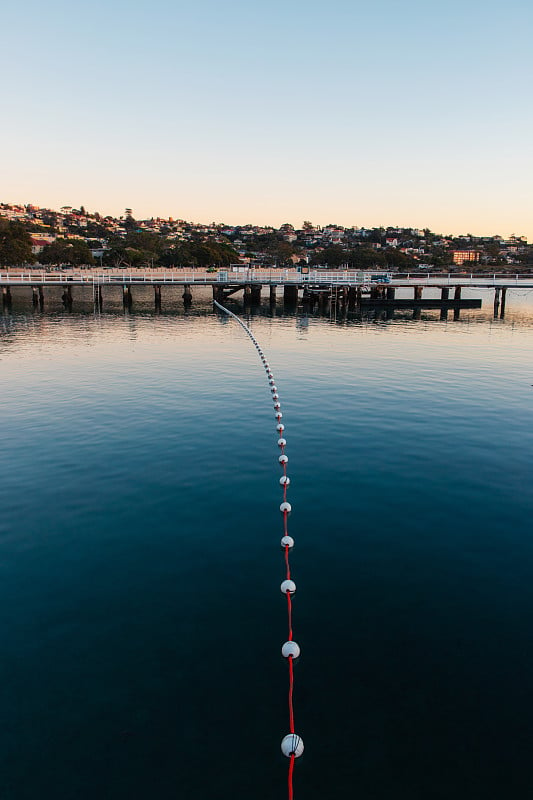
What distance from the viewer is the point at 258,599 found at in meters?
8.11

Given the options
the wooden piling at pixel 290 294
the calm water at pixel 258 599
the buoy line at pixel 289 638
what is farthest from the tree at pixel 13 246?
the buoy line at pixel 289 638

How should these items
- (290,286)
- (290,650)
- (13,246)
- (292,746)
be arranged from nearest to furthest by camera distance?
(292,746), (290,650), (290,286), (13,246)

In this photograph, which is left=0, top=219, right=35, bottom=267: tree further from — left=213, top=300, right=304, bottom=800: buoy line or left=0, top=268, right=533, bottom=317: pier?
left=213, top=300, right=304, bottom=800: buoy line

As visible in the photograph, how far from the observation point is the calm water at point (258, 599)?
17.7 feet

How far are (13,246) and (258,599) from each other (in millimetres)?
104827

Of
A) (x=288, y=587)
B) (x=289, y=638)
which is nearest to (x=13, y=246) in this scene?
(x=288, y=587)

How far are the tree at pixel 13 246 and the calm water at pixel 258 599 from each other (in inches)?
3555

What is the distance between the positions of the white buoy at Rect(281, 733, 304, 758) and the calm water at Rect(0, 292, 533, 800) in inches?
8.6

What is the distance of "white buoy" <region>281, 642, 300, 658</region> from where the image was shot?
6676 mm

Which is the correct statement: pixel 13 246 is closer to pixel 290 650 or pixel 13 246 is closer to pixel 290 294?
pixel 290 294

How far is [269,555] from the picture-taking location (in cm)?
941

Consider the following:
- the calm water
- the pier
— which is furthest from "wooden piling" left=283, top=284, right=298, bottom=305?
the calm water

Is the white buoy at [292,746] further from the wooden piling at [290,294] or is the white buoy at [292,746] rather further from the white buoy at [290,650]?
the wooden piling at [290,294]

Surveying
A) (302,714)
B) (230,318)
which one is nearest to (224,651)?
(302,714)
